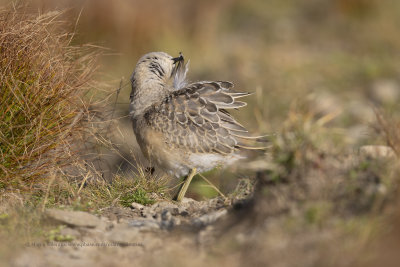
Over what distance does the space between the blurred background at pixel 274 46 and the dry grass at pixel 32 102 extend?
61.3 inches

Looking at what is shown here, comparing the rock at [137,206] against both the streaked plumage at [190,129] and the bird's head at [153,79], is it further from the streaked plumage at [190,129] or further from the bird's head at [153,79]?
the bird's head at [153,79]

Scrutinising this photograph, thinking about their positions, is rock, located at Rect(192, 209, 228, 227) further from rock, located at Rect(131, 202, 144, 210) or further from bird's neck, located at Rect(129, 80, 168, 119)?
bird's neck, located at Rect(129, 80, 168, 119)

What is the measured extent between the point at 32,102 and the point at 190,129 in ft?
4.78

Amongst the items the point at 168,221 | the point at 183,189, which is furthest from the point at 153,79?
the point at 168,221

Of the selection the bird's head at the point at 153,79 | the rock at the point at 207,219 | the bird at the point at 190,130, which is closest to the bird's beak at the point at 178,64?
the bird's head at the point at 153,79

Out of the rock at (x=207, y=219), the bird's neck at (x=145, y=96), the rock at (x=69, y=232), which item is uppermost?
the bird's neck at (x=145, y=96)

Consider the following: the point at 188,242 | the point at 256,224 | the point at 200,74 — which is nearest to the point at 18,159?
the point at 188,242

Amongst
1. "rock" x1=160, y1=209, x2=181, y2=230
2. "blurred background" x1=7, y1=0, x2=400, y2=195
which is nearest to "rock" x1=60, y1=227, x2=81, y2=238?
"rock" x1=160, y1=209, x2=181, y2=230

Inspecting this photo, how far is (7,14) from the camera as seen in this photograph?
14.7 ft

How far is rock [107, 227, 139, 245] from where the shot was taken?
357 cm

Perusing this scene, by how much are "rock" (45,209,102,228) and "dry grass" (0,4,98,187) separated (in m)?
0.67

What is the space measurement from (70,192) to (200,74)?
565 centimetres

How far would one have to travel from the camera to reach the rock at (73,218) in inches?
144

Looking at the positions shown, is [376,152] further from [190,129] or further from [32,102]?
[32,102]
